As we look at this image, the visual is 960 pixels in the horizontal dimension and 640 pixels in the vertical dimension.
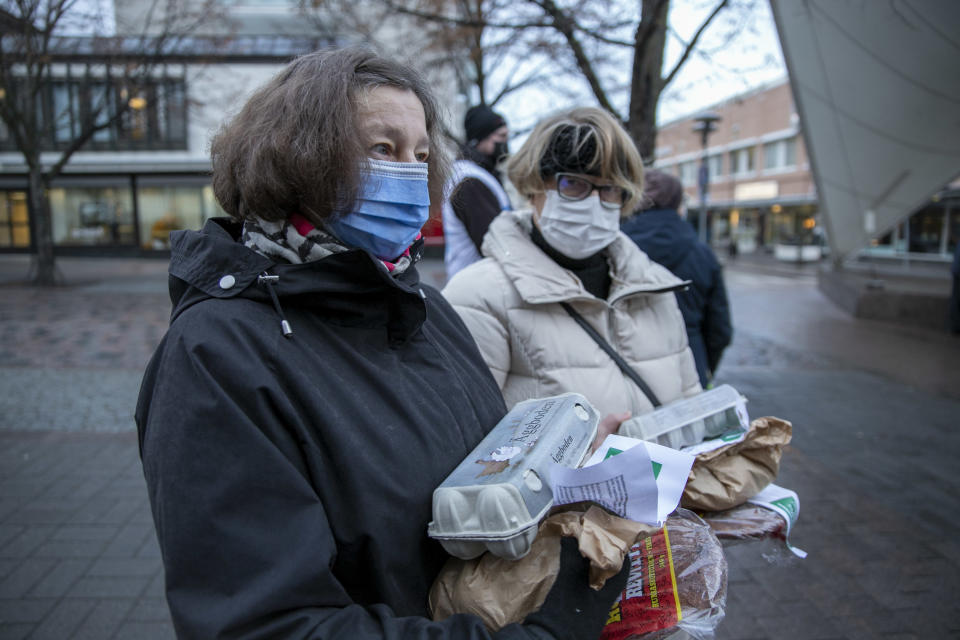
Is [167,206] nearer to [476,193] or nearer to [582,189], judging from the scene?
[476,193]

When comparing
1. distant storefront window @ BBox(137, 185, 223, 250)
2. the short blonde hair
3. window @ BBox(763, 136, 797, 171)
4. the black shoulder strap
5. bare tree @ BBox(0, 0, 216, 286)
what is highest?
window @ BBox(763, 136, 797, 171)

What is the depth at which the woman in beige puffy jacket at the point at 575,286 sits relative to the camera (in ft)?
7.04

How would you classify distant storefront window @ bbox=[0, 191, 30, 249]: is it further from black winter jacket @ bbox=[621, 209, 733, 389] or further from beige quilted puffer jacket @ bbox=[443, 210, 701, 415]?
beige quilted puffer jacket @ bbox=[443, 210, 701, 415]

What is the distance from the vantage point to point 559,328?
2170 mm

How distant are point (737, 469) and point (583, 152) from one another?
4.01 ft

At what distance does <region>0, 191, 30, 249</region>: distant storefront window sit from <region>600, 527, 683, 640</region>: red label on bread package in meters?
32.7

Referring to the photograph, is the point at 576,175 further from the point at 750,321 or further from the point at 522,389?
the point at 750,321

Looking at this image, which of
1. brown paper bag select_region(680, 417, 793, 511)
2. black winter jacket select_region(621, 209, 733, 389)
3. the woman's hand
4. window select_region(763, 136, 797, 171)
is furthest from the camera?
window select_region(763, 136, 797, 171)

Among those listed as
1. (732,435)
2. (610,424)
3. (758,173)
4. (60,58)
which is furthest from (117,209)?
(758,173)

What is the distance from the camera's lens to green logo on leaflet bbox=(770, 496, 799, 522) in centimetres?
177

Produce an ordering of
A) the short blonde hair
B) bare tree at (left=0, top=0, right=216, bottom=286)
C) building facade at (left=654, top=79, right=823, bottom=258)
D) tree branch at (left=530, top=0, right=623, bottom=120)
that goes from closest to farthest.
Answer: the short blonde hair < tree branch at (left=530, top=0, right=623, bottom=120) < bare tree at (left=0, top=0, right=216, bottom=286) < building facade at (left=654, top=79, right=823, bottom=258)

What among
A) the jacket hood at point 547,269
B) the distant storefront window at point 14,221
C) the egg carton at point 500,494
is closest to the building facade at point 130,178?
the distant storefront window at point 14,221

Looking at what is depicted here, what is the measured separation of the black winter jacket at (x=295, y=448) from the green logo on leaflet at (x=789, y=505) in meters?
0.93

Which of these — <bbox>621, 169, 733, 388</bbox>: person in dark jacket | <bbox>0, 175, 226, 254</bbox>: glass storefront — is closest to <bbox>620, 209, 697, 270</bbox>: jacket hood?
<bbox>621, 169, 733, 388</bbox>: person in dark jacket
